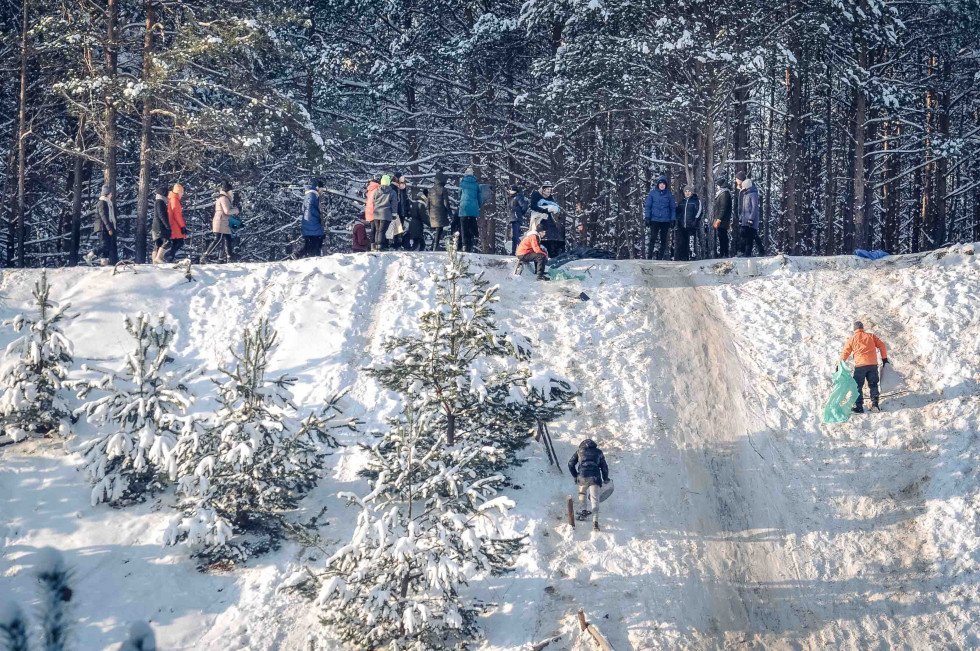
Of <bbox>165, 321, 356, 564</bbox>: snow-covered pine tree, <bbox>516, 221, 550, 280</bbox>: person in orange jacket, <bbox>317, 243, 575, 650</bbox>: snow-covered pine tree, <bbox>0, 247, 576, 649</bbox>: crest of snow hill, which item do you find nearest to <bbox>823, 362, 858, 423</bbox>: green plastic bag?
<bbox>0, 247, 576, 649</bbox>: crest of snow hill

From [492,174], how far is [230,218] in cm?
993

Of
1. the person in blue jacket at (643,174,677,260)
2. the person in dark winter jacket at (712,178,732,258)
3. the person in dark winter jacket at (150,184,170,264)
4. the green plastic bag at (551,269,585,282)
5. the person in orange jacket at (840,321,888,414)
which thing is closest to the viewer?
the person in orange jacket at (840,321,888,414)

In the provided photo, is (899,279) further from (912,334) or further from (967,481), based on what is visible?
(967,481)

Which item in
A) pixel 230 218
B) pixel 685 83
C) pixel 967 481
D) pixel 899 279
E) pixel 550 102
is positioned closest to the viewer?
pixel 967 481

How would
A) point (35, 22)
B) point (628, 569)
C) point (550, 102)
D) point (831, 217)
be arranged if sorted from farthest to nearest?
1. point (831, 217)
2. point (550, 102)
3. point (35, 22)
4. point (628, 569)

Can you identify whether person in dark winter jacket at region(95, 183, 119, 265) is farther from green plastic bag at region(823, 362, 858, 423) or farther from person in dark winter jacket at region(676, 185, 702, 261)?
green plastic bag at region(823, 362, 858, 423)

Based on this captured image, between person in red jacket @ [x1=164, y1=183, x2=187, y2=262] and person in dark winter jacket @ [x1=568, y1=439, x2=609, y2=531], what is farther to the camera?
person in red jacket @ [x1=164, y1=183, x2=187, y2=262]

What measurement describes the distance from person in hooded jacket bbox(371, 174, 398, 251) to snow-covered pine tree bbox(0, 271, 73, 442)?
7205 millimetres

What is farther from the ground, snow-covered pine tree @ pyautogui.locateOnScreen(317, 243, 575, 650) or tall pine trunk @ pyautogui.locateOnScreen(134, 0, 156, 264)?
tall pine trunk @ pyautogui.locateOnScreen(134, 0, 156, 264)

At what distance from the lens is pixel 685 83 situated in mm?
23859

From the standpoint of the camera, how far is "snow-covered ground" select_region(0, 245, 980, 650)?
10.4m

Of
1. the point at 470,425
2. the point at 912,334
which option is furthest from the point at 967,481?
the point at 470,425

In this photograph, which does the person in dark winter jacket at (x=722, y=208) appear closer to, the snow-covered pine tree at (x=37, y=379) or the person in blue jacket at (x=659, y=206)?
the person in blue jacket at (x=659, y=206)

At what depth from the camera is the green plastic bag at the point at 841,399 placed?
13.4 meters
